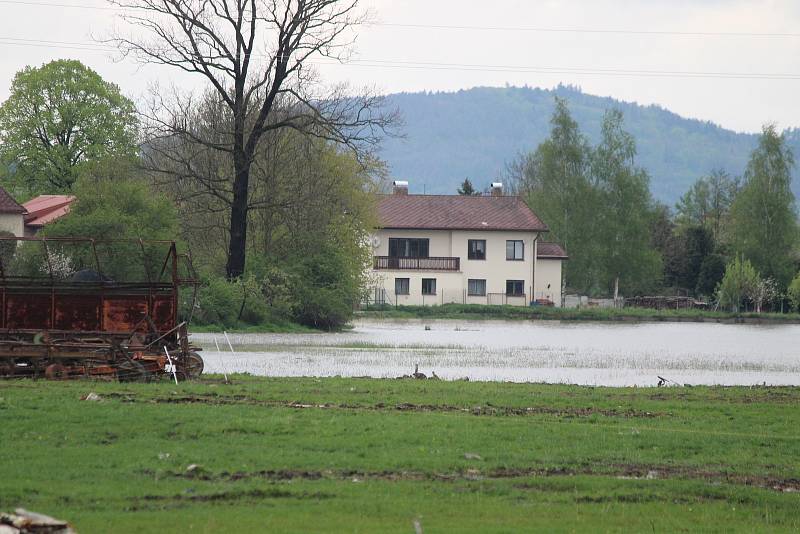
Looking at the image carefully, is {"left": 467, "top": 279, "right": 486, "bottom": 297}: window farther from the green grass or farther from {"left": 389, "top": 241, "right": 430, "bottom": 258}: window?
the green grass

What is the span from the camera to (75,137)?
278ft

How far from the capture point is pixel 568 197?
355ft

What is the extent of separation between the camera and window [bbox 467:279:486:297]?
94250mm

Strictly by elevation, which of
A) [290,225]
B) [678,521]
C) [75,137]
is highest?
[75,137]

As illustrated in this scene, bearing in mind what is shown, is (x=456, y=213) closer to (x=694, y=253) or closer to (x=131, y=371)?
(x=694, y=253)

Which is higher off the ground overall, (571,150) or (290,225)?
(571,150)

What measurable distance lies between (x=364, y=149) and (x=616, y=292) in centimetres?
6279

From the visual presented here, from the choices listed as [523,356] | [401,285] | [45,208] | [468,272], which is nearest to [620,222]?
[468,272]

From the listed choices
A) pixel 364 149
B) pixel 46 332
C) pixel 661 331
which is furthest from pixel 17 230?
pixel 46 332

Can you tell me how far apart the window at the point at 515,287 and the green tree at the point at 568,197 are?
14360 mm

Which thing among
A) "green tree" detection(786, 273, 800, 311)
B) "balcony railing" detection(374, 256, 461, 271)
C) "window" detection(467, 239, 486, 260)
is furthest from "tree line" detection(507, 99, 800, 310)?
"balcony railing" detection(374, 256, 461, 271)

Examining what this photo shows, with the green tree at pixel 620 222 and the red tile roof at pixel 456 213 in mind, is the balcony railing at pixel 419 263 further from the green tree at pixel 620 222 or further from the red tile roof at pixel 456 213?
the green tree at pixel 620 222

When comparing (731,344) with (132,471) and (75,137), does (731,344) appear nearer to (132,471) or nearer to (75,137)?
(132,471)

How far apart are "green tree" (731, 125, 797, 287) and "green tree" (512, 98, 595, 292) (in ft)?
49.6
